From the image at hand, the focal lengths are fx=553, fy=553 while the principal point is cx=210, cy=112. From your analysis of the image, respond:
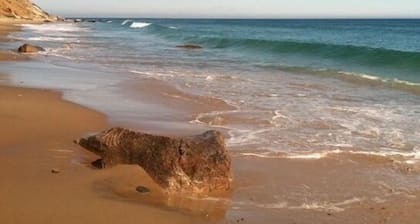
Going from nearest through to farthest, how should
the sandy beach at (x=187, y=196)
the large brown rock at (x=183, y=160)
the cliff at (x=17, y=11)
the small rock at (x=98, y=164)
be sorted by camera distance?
the sandy beach at (x=187, y=196), the large brown rock at (x=183, y=160), the small rock at (x=98, y=164), the cliff at (x=17, y=11)

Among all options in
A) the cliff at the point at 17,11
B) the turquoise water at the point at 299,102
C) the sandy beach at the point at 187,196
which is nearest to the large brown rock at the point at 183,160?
the sandy beach at the point at 187,196

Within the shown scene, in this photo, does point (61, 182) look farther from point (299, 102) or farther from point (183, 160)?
point (299, 102)

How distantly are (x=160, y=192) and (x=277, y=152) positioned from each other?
2.33 metres

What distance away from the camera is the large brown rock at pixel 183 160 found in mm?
5820

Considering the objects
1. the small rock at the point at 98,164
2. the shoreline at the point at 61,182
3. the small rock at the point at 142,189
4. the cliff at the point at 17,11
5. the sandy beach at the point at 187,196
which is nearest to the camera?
the shoreline at the point at 61,182

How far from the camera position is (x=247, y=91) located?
13914mm

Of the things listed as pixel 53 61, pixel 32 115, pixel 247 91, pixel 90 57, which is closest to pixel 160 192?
pixel 32 115

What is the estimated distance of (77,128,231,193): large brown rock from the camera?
19.1 ft

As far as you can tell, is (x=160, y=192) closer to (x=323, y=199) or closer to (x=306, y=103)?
(x=323, y=199)

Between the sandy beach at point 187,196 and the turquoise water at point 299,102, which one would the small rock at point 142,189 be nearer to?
the sandy beach at point 187,196

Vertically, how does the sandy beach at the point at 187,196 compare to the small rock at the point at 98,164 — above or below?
below

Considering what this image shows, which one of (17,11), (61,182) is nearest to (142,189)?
(61,182)

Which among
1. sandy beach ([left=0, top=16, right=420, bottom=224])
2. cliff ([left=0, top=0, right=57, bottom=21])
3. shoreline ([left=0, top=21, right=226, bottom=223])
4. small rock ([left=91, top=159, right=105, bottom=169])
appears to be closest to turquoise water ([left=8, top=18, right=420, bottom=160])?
sandy beach ([left=0, top=16, right=420, bottom=224])

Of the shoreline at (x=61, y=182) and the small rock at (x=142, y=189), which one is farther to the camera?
the small rock at (x=142, y=189)
